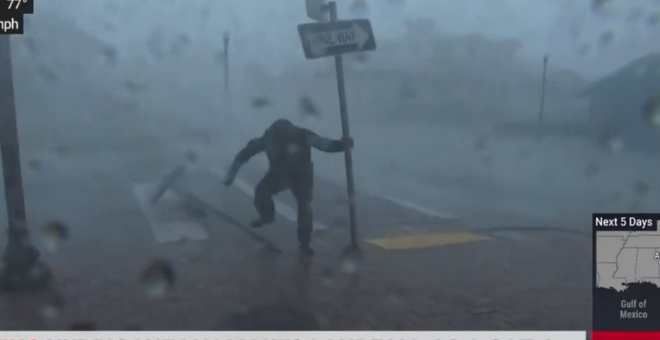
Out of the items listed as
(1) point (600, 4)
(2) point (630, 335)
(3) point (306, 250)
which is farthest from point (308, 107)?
(2) point (630, 335)

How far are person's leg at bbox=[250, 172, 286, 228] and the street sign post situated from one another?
246 millimetres

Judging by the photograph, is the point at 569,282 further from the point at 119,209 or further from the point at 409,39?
the point at 119,209

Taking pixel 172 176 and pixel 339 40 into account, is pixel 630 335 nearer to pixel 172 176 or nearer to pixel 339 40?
pixel 339 40

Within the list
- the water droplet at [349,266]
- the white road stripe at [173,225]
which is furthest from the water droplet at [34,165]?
the water droplet at [349,266]

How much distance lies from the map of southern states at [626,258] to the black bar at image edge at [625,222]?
0.7 inches

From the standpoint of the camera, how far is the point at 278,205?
217 cm

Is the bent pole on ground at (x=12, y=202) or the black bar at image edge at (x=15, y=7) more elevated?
the black bar at image edge at (x=15, y=7)

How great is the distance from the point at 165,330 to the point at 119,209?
45 centimetres

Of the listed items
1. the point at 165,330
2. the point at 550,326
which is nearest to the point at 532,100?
the point at 550,326

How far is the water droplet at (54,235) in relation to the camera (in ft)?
6.96

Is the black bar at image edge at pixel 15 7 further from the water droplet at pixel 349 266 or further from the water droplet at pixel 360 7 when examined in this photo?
the water droplet at pixel 349 266

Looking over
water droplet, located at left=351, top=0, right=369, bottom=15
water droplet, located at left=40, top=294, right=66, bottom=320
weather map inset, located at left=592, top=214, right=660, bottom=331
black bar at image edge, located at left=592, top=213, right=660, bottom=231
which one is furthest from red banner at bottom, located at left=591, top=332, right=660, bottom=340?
water droplet, located at left=40, top=294, right=66, bottom=320

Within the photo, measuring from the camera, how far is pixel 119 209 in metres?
2.13

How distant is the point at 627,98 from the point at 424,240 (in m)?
0.83
